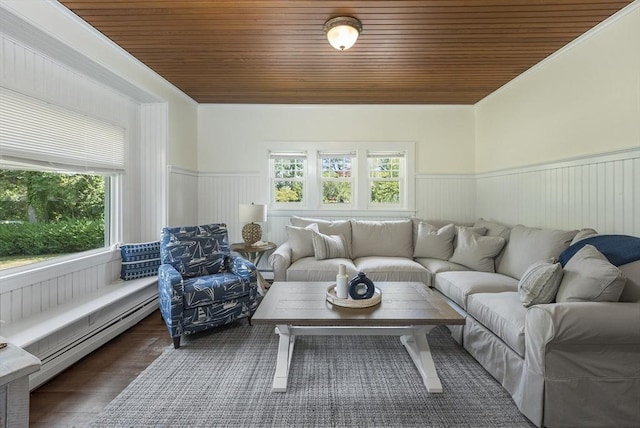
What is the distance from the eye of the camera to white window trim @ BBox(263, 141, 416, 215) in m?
4.38

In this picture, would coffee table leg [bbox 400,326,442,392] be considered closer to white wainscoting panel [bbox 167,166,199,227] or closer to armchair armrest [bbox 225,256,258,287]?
armchair armrest [bbox 225,256,258,287]

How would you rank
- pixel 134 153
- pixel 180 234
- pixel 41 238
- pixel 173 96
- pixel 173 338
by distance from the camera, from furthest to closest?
1. pixel 173 96
2. pixel 134 153
3. pixel 180 234
4. pixel 173 338
5. pixel 41 238

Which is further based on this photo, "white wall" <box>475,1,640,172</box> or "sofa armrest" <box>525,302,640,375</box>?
"white wall" <box>475,1,640,172</box>

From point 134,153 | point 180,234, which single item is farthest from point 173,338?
point 134,153

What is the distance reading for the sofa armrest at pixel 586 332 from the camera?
1.56m

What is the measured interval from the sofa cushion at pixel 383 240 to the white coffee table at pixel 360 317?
52.9 inches

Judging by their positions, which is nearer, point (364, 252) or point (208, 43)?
point (208, 43)

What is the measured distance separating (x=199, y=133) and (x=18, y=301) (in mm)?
2991

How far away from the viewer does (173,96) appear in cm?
371

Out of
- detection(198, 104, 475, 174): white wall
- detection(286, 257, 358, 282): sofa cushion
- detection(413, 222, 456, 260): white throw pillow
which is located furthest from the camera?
detection(198, 104, 475, 174): white wall

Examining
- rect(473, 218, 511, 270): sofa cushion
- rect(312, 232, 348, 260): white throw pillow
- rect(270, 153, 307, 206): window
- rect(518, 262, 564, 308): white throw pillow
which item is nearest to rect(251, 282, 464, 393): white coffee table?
rect(518, 262, 564, 308): white throw pillow

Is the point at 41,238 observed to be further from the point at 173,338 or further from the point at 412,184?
the point at 412,184

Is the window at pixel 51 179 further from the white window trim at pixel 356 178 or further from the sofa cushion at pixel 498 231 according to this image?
the sofa cushion at pixel 498 231

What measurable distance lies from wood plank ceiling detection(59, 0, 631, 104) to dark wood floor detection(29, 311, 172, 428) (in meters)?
2.64
